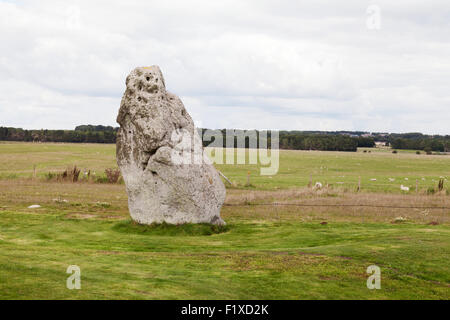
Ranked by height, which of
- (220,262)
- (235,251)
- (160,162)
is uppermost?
(160,162)

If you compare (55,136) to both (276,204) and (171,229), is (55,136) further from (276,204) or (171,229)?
(171,229)

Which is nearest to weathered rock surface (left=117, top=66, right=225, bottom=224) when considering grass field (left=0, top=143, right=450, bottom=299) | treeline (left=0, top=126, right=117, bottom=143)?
grass field (left=0, top=143, right=450, bottom=299)

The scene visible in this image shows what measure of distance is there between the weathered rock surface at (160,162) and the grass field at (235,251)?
0.77 meters

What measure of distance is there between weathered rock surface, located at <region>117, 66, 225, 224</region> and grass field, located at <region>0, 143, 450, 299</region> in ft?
2.51

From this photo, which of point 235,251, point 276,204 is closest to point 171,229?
point 235,251

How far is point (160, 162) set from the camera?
21047 millimetres

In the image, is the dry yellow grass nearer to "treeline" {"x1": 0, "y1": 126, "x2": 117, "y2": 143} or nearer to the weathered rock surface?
the weathered rock surface

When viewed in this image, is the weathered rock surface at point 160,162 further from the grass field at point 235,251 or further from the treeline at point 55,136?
the treeline at point 55,136

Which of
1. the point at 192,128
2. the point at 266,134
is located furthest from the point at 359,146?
the point at 192,128

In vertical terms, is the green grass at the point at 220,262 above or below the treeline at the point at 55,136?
below

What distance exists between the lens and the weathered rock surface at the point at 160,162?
68.9 feet

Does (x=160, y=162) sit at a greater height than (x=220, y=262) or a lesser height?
greater

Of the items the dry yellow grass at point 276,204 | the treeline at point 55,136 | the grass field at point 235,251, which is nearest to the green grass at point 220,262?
the grass field at point 235,251

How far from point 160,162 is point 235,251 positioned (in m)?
5.87
